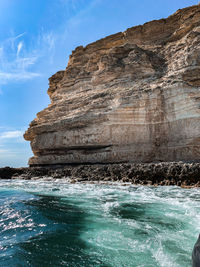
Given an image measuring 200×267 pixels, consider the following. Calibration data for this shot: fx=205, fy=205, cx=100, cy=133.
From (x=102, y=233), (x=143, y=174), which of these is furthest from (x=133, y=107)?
(x=102, y=233)

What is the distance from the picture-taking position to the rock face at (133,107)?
1697 cm

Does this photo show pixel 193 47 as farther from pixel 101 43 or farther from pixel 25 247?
pixel 25 247

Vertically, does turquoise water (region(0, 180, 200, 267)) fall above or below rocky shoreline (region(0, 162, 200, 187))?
below

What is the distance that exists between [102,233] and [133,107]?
49.5 ft

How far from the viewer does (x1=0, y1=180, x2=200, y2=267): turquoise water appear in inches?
144

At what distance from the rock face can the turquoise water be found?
9.82 meters

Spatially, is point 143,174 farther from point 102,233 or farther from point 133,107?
point 102,233

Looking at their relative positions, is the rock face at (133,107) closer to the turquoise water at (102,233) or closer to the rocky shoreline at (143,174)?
the rocky shoreline at (143,174)

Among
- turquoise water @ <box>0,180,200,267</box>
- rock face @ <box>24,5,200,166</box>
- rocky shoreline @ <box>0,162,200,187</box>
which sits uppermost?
rock face @ <box>24,5,200,166</box>

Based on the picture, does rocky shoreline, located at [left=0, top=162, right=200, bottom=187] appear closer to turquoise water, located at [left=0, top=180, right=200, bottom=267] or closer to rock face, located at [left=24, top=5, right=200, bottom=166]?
rock face, located at [left=24, top=5, right=200, bottom=166]

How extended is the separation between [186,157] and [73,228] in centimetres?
1283

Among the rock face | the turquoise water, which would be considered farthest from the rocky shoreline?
the turquoise water

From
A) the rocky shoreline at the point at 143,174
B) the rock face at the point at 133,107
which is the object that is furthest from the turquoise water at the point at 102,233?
the rock face at the point at 133,107

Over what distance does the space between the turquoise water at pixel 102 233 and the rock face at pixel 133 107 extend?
32.2ft
